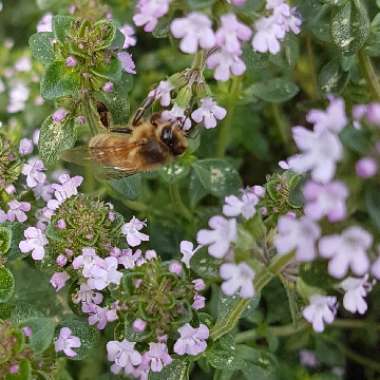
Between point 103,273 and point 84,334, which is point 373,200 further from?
point 84,334

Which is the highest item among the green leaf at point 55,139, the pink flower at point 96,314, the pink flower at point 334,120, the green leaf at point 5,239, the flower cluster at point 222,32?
the pink flower at point 334,120

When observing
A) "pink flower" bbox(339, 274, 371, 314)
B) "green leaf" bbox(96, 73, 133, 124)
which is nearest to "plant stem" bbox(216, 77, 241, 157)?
"green leaf" bbox(96, 73, 133, 124)

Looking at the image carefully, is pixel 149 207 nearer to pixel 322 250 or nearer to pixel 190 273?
pixel 190 273

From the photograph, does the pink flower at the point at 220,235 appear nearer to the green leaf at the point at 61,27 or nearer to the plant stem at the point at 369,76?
the green leaf at the point at 61,27

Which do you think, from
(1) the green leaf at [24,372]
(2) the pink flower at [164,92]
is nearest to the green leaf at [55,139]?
(2) the pink flower at [164,92]

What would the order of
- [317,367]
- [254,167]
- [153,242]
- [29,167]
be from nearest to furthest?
[29,167], [153,242], [317,367], [254,167]

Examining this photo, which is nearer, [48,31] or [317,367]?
[48,31]

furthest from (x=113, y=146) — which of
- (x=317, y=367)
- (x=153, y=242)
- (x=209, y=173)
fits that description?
(x=317, y=367)
